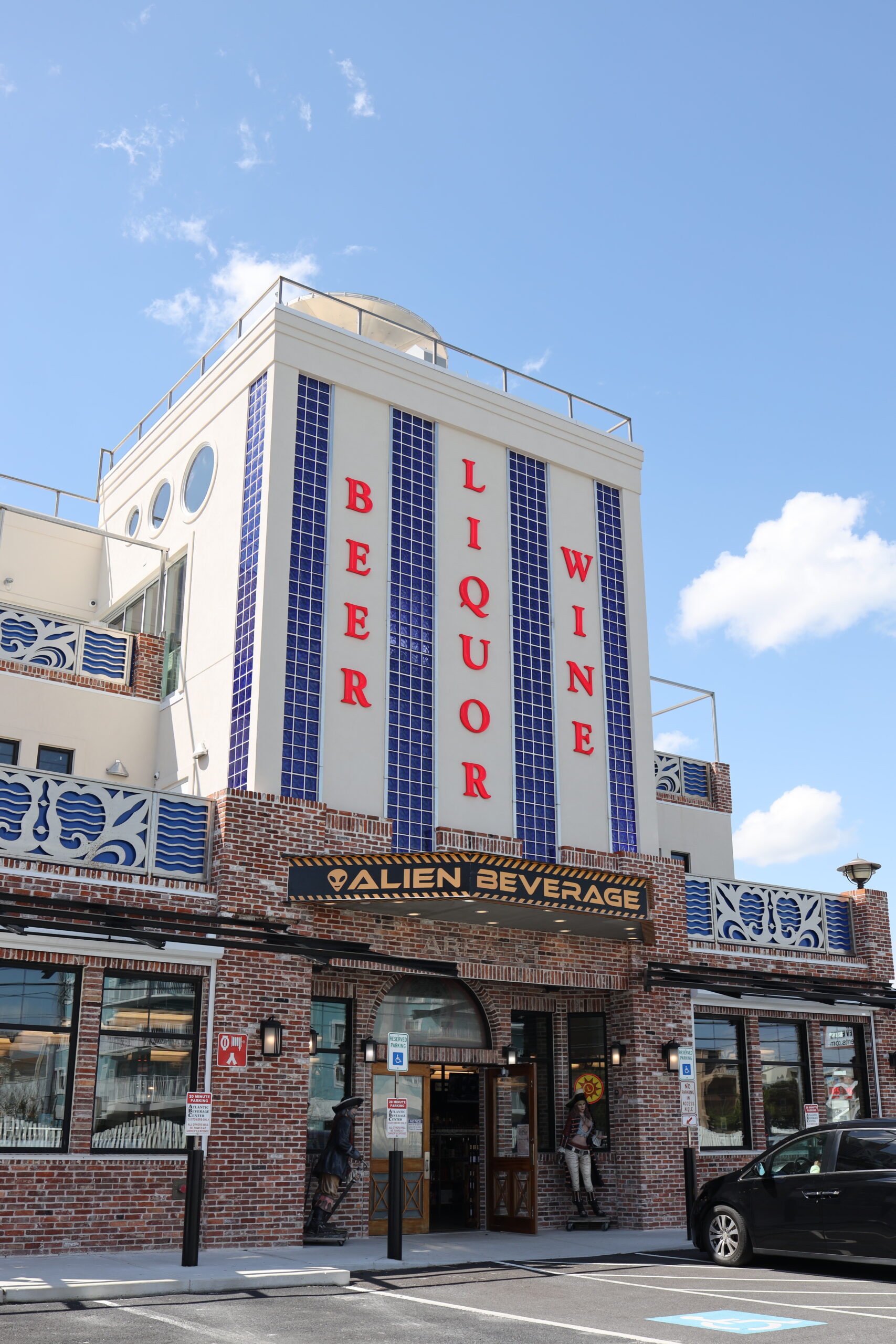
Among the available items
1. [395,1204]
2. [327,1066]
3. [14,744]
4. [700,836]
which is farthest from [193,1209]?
[700,836]

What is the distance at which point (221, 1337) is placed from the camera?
30.8 feet

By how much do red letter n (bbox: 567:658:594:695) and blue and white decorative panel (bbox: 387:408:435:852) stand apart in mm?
2840

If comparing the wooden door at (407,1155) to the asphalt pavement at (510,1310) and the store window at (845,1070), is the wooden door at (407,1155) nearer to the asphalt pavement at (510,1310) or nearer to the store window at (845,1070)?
the asphalt pavement at (510,1310)

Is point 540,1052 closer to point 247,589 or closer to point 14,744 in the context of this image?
point 247,589

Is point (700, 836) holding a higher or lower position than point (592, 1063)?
higher

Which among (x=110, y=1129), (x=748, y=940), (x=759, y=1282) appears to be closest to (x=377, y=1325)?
(x=759, y=1282)

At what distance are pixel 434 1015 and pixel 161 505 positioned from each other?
33.9 feet

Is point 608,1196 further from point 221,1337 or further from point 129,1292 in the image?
point 221,1337

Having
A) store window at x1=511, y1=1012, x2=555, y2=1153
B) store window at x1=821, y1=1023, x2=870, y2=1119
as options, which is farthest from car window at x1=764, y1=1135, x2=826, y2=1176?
store window at x1=821, y1=1023, x2=870, y2=1119

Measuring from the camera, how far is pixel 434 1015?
18.9 m

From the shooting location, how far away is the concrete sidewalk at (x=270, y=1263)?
11797 mm

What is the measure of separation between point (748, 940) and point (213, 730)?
1018cm

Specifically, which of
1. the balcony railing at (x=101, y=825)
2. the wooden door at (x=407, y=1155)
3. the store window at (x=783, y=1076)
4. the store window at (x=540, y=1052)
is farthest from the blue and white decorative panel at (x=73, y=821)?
the store window at (x=783, y=1076)

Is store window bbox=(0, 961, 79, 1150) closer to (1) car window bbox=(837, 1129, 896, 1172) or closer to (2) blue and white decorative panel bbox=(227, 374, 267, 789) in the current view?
(2) blue and white decorative panel bbox=(227, 374, 267, 789)
